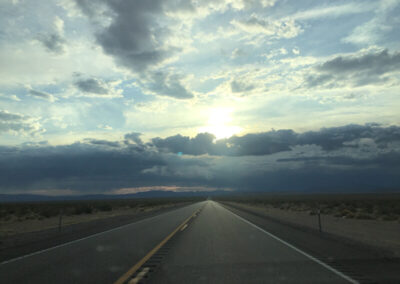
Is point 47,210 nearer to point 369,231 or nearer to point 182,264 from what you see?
point 369,231

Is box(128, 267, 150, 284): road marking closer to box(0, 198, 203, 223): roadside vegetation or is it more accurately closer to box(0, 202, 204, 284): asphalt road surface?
box(0, 202, 204, 284): asphalt road surface

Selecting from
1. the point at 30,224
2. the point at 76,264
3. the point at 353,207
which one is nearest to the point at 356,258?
the point at 76,264

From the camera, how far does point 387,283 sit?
5805 millimetres

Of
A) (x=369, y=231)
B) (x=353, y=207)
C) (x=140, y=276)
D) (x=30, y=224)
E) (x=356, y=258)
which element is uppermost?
(x=140, y=276)

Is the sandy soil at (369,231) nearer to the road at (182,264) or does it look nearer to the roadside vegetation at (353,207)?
the roadside vegetation at (353,207)

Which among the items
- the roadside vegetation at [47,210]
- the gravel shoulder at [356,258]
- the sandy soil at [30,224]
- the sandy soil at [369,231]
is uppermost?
the gravel shoulder at [356,258]

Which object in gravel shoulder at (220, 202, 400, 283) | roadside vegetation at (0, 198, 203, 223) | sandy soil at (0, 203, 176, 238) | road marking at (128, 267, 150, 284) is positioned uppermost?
road marking at (128, 267, 150, 284)

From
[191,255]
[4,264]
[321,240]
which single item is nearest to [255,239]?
[321,240]

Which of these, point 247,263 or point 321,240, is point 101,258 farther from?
point 321,240

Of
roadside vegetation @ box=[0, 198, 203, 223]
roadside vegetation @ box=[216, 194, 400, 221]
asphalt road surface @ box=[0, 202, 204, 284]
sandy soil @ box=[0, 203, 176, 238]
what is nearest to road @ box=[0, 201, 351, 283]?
asphalt road surface @ box=[0, 202, 204, 284]

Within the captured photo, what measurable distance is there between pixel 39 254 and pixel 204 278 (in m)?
5.80

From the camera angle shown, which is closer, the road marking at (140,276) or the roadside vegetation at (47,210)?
the road marking at (140,276)

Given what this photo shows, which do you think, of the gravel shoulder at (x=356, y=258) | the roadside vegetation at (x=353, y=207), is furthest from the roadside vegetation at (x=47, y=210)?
the roadside vegetation at (x=353, y=207)

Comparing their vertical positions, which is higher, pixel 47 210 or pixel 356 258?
pixel 356 258
